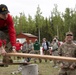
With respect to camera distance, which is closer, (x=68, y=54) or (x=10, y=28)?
(x=68, y=54)

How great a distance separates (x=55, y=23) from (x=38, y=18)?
444 cm

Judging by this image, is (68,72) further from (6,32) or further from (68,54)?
(6,32)

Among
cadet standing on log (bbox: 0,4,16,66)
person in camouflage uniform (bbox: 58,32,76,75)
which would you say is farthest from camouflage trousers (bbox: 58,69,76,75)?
cadet standing on log (bbox: 0,4,16,66)

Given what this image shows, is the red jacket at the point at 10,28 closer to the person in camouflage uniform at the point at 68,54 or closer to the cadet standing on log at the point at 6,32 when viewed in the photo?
the cadet standing on log at the point at 6,32

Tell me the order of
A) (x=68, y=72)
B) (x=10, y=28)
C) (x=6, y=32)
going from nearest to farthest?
(x=68, y=72) → (x=10, y=28) → (x=6, y=32)

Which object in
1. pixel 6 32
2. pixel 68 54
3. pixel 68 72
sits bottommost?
pixel 68 72

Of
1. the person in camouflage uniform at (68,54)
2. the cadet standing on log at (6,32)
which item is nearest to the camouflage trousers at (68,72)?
the person in camouflage uniform at (68,54)

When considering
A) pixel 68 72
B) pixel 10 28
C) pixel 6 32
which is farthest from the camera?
pixel 6 32

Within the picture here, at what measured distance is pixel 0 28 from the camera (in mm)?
7852

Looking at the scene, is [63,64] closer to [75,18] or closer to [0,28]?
[0,28]

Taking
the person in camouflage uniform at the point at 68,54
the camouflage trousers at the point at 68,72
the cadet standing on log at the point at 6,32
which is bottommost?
the camouflage trousers at the point at 68,72

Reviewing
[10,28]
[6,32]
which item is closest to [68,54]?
[10,28]

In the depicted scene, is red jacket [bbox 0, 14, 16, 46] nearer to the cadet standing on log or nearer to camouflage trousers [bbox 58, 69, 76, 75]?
the cadet standing on log

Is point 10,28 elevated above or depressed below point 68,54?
above
